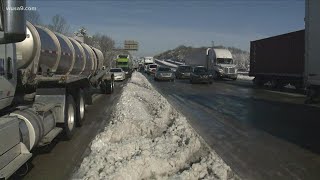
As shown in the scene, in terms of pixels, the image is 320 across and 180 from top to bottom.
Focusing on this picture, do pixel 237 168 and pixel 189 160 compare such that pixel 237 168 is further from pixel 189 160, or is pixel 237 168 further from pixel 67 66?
pixel 67 66

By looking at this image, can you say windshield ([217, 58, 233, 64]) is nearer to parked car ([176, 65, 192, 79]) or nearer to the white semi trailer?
parked car ([176, 65, 192, 79])

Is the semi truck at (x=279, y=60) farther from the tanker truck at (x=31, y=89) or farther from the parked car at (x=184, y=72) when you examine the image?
the tanker truck at (x=31, y=89)

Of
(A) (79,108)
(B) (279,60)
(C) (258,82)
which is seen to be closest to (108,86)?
(B) (279,60)

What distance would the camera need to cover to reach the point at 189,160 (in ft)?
25.0

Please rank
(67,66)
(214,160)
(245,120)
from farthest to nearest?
(245,120)
(67,66)
(214,160)

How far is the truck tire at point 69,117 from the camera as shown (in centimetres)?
1020

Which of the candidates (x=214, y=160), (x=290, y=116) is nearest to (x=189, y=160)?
(x=214, y=160)

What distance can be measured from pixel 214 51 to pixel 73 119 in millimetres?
40520

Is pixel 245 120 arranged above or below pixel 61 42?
below

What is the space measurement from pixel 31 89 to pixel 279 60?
25245 millimetres

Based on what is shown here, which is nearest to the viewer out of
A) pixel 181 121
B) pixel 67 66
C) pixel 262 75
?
pixel 181 121

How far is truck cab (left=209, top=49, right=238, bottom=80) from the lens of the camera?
Result: 48375 mm

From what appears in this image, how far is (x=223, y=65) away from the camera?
48.6 meters

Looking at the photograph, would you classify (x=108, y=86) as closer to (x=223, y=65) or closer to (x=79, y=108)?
(x=79, y=108)
